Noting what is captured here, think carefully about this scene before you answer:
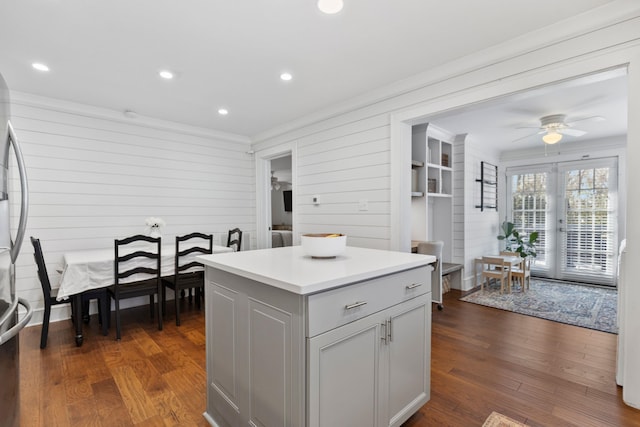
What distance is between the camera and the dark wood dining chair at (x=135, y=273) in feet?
9.42

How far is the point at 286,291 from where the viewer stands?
1241 millimetres

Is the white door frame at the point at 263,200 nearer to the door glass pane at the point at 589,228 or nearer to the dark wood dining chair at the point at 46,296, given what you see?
the dark wood dining chair at the point at 46,296

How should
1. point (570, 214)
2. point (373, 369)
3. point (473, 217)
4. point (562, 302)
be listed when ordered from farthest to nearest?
point (570, 214) → point (473, 217) → point (562, 302) → point (373, 369)

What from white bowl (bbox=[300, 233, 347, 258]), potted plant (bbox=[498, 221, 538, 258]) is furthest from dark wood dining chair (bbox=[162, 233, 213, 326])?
potted plant (bbox=[498, 221, 538, 258])

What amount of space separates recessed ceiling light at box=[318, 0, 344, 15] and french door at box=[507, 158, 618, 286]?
5544mm

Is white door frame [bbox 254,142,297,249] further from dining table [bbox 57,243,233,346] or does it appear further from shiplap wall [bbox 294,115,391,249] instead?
dining table [bbox 57,243,233,346]

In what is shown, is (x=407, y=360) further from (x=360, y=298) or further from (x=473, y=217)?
(x=473, y=217)

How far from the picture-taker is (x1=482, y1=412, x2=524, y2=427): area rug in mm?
1727

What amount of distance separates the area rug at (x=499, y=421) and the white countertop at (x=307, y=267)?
100 centimetres

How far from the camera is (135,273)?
9.84 feet

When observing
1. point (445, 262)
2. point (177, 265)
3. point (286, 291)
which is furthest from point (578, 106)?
point (177, 265)

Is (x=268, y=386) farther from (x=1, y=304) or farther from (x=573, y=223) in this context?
(x=573, y=223)

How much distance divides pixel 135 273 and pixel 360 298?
2.61 m

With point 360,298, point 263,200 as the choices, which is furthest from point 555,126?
point 263,200
